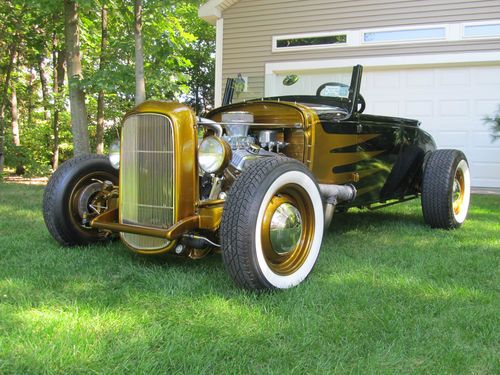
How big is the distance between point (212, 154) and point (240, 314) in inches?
40.5

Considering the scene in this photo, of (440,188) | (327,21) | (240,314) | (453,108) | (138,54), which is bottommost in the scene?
(240,314)

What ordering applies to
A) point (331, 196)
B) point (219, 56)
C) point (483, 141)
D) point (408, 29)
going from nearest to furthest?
1. point (331, 196)
2. point (483, 141)
3. point (408, 29)
4. point (219, 56)

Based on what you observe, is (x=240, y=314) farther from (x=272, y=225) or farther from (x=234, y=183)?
(x=234, y=183)

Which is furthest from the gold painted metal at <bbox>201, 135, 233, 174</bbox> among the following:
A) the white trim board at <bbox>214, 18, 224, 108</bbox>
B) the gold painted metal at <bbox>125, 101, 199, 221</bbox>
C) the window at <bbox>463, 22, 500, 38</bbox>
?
the white trim board at <bbox>214, 18, 224, 108</bbox>

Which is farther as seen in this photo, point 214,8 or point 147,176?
point 214,8

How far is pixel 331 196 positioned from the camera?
12.0ft

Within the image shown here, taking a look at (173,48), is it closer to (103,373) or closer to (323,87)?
(323,87)

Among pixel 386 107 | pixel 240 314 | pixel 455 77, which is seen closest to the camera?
pixel 240 314

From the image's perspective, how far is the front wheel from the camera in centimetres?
259

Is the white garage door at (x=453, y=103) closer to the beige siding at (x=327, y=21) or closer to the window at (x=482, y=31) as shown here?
the beige siding at (x=327, y=21)

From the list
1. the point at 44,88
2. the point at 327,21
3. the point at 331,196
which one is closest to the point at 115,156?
the point at 331,196

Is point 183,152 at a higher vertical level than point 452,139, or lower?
lower

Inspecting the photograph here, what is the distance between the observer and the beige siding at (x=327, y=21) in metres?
8.31

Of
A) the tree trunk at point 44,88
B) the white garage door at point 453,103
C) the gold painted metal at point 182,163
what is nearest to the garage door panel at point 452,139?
the white garage door at point 453,103
